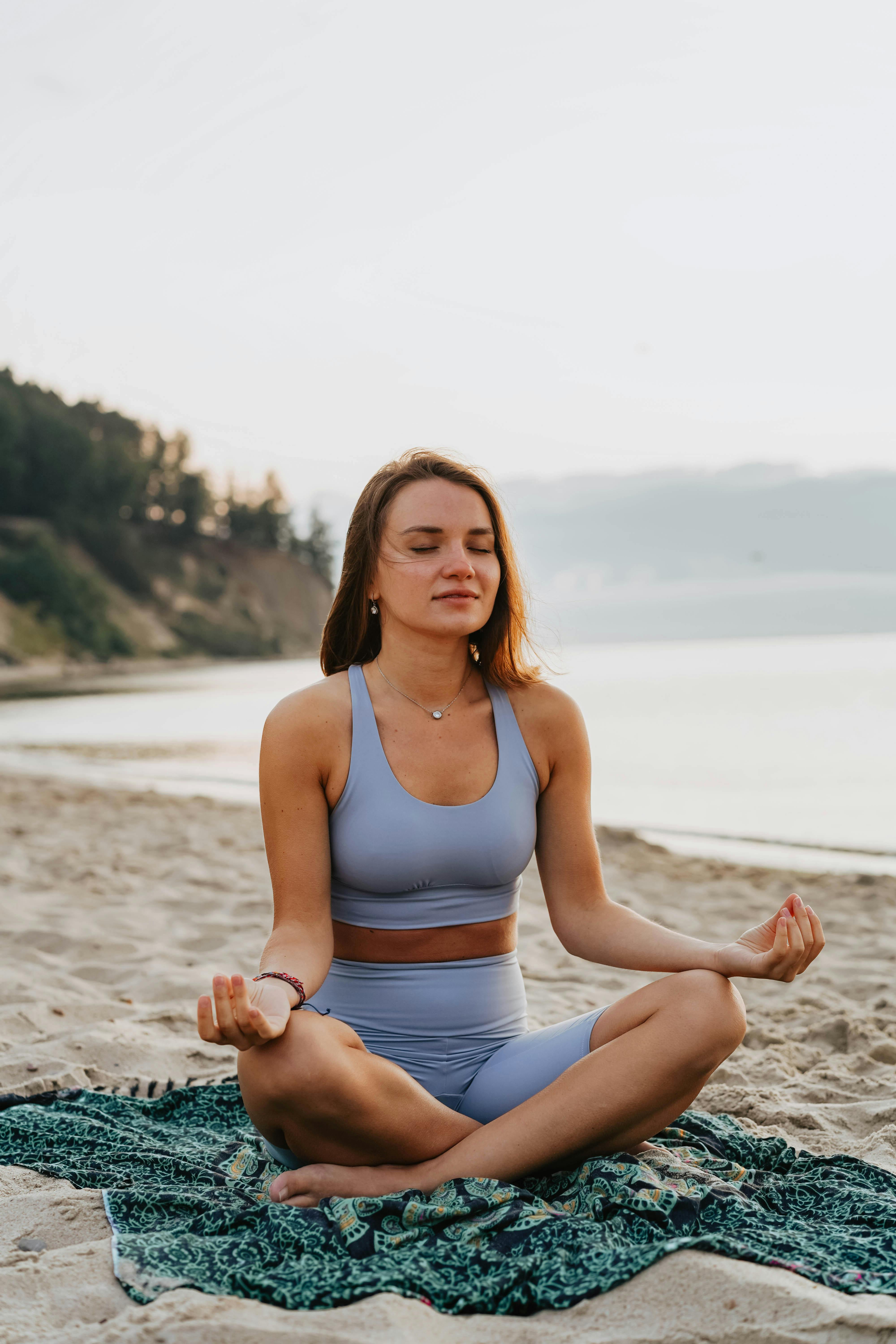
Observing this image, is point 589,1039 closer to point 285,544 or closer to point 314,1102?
point 314,1102

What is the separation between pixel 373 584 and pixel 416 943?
2.82ft

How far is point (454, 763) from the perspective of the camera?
2514 millimetres

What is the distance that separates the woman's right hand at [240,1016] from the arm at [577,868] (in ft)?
2.51

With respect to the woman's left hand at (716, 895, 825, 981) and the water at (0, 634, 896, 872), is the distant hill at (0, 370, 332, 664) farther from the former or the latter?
the woman's left hand at (716, 895, 825, 981)

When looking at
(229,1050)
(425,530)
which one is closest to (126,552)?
(229,1050)

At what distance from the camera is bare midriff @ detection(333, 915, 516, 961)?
8.05ft

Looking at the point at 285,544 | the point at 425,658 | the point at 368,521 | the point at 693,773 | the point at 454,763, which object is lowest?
the point at 693,773

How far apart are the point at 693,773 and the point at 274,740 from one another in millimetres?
10789

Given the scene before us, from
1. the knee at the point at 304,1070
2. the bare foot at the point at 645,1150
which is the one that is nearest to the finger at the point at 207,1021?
the knee at the point at 304,1070

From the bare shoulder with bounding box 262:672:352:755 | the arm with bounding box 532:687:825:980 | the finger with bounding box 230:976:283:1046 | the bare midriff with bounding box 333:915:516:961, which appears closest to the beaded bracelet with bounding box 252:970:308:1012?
the finger with bounding box 230:976:283:1046

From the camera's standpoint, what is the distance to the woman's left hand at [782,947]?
7.23ft

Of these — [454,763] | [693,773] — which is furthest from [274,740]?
[693,773]

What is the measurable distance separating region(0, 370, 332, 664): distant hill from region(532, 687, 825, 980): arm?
165 feet

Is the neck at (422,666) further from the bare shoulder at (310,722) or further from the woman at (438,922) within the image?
the bare shoulder at (310,722)
